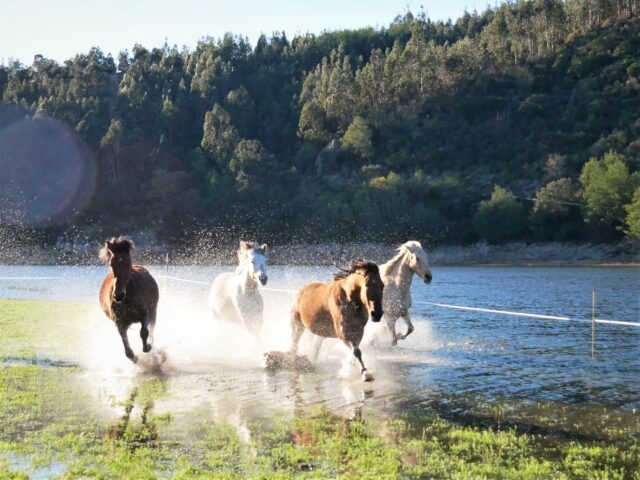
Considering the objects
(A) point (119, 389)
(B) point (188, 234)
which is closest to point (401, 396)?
(A) point (119, 389)

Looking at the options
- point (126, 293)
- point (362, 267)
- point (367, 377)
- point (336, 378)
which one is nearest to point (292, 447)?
point (367, 377)

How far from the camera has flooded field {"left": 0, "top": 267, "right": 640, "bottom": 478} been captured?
10.8 meters

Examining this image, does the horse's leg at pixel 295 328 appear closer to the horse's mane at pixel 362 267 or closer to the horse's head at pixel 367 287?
the horse's mane at pixel 362 267

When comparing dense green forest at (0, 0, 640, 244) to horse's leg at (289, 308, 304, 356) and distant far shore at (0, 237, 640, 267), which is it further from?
horse's leg at (289, 308, 304, 356)

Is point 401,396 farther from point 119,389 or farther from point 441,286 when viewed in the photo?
point 441,286

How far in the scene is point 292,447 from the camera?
9148 mm

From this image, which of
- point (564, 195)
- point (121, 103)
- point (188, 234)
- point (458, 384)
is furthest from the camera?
point (121, 103)

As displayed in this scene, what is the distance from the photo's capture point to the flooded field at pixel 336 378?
1075 centimetres

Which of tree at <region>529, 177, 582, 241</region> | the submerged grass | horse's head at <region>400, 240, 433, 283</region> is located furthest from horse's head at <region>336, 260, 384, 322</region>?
tree at <region>529, 177, 582, 241</region>

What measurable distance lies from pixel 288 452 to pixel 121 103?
190 meters

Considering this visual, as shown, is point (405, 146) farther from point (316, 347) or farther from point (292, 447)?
point (292, 447)

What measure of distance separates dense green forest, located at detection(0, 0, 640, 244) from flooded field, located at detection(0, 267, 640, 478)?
8405 cm

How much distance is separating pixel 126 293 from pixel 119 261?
0.75 metres

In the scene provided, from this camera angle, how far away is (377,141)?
521ft
